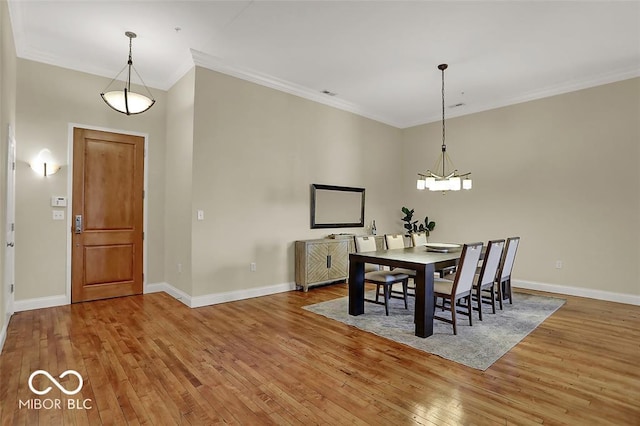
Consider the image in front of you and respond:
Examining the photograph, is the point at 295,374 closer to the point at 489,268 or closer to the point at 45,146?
the point at 489,268

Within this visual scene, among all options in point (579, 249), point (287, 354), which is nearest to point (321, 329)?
point (287, 354)

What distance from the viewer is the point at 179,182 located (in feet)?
15.7

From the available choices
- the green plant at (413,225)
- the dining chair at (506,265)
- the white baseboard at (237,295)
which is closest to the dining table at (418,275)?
the dining chair at (506,265)

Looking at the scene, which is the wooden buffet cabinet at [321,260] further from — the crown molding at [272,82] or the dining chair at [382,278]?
the crown molding at [272,82]

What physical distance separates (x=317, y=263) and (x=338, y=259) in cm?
47

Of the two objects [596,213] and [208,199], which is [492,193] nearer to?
[596,213]

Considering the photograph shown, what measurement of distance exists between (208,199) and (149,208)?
3.98 feet

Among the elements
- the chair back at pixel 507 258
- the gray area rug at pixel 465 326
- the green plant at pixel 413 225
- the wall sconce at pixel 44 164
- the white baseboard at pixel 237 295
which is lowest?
the gray area rug at pixel 465 326

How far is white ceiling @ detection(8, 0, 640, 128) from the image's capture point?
132 inches

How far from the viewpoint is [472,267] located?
362cm

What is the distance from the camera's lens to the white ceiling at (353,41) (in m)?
3.35

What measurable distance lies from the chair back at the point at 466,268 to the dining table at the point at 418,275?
22 cm

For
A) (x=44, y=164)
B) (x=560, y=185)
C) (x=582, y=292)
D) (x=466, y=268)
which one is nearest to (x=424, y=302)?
(x=466, y=268)

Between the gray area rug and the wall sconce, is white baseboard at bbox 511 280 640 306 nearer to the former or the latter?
the gray area rug
